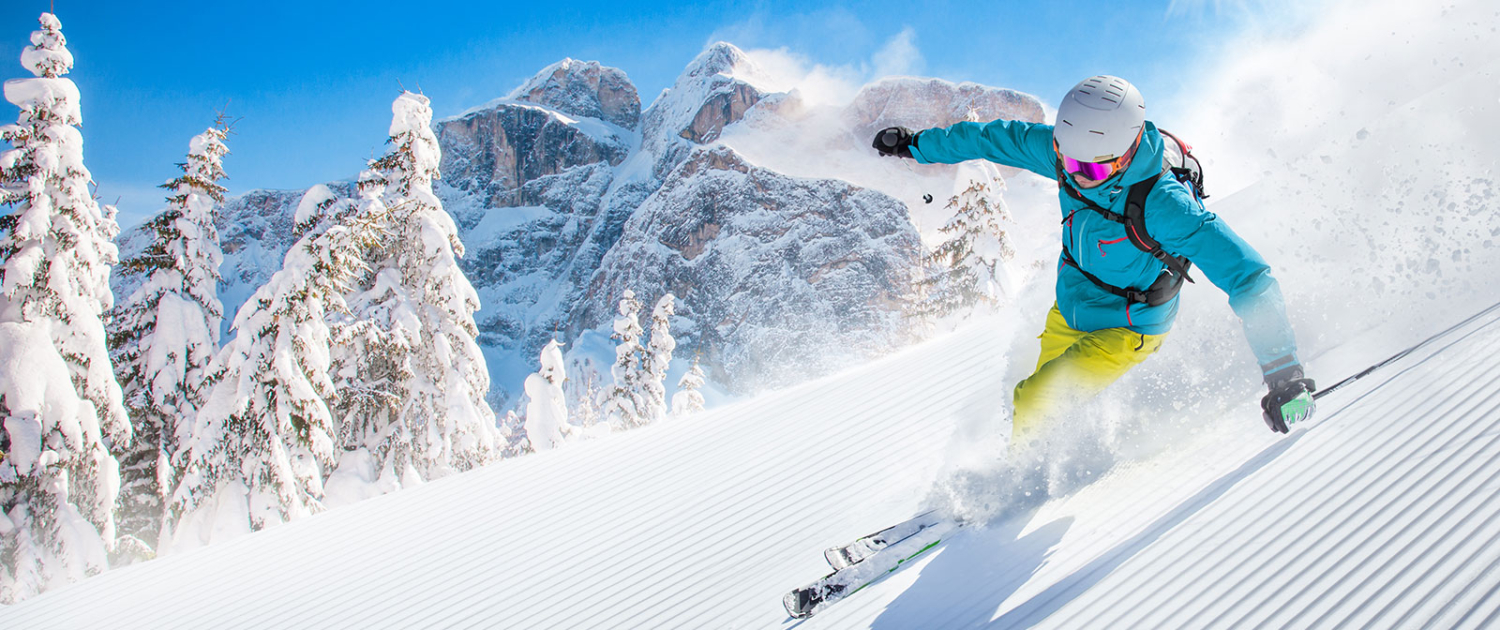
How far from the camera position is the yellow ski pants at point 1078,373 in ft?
9.86

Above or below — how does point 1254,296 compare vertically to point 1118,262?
below

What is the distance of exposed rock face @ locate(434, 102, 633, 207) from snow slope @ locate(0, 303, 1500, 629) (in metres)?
182

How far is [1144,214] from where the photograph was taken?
2.66m

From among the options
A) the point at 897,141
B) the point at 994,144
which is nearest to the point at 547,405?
the point at 897,141

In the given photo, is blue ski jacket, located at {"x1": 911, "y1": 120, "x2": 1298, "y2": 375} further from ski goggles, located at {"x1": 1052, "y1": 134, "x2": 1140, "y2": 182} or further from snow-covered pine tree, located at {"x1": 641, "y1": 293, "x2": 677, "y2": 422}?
snow-covered pine tree, located at {"x1": 641, "y1": 293, "x2": 677, "y2": 422}

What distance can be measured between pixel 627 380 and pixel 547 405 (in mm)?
7009

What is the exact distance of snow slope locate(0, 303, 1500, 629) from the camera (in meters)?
2.00

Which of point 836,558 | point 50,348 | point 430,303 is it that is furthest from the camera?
point 430,303

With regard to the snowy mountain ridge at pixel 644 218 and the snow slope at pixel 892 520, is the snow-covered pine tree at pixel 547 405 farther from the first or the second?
the snowy mountain ridge at pixel 644 218

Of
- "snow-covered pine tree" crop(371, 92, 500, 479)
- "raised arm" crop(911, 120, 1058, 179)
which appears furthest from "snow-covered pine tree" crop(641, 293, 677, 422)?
"raised arm" crop(911, 120, 1058, 179)

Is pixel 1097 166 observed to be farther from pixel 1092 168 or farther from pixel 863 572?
pixel 863 572

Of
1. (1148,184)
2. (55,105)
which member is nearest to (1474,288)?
(1148,184)

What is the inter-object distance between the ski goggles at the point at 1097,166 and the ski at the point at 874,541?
5.69 feet

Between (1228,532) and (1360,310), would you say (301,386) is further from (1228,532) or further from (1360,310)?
(1360,310)
